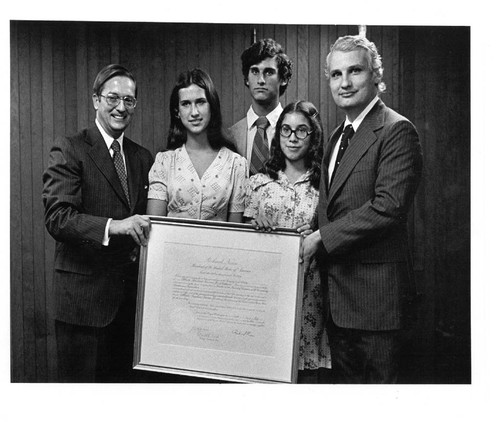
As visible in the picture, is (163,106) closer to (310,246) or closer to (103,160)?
(103,160)

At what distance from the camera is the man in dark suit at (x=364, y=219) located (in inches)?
74.7

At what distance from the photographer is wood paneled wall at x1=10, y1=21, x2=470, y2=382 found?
216cm

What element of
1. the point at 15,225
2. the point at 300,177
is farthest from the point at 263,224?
the point at 15,225

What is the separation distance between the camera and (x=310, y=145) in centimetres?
206

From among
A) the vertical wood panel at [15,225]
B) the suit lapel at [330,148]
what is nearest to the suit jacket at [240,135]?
the suit lapel at [330,148]

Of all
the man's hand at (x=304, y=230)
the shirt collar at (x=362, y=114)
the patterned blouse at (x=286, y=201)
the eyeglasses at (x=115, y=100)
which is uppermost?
the eyeglasses at (x=115, y=100)

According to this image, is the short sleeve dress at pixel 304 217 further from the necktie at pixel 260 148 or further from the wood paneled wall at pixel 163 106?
the wood paneled wall at pixel 163 106

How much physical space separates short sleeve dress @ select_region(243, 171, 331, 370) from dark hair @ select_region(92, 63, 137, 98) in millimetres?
653

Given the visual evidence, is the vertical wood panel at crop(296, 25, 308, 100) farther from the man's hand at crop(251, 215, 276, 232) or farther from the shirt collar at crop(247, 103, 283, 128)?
the man's hand at crop(251, 215, 276, 232)

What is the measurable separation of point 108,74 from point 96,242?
2.10 feet

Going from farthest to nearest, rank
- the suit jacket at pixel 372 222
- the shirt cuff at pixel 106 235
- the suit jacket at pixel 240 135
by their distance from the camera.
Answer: the suit jacket at pixel 240 135 < the shirt cuff at pixel 106 235 < the suit jacket at pixel 372 222

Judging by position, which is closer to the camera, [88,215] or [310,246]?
[310,246]

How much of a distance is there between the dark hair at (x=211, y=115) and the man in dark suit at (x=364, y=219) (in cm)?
42
